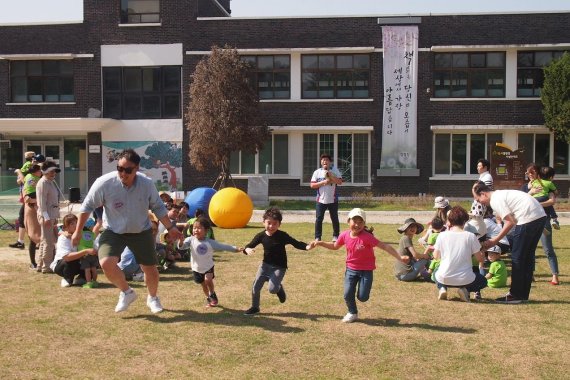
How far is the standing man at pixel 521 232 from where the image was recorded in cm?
895

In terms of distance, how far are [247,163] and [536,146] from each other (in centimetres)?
1209

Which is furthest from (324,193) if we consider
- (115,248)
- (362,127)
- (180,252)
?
(362,127)

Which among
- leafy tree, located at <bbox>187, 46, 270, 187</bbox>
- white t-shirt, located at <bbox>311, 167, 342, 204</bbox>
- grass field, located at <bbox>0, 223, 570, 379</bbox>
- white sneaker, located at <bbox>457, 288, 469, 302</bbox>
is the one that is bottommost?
grass field, located at <bbox>0, 223, 570, 379</bbox>

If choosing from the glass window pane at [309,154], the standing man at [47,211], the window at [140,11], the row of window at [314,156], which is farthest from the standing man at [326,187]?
the window at [140,11]

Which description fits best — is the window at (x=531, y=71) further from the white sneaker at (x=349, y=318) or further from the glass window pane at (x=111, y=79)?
the white sneaker at (x=349, y=318)

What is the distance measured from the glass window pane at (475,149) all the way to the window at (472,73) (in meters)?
1.73

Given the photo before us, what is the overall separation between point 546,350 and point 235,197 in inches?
490

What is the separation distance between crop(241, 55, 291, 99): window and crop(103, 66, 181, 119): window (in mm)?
3410

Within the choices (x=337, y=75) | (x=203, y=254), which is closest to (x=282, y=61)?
(x=337, y=75)

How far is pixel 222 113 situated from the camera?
2738 cm

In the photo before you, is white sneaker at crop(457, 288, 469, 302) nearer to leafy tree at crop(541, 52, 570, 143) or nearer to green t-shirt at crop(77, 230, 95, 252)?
green t-shirt at crop(77, 230, 95, 252)

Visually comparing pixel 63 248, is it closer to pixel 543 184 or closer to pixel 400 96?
pixel 543 184

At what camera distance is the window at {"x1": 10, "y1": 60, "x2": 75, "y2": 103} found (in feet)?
103

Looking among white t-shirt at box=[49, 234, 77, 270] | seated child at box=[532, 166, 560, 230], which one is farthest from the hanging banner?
white t-shirt at box=[49, 234, 77, 270]
